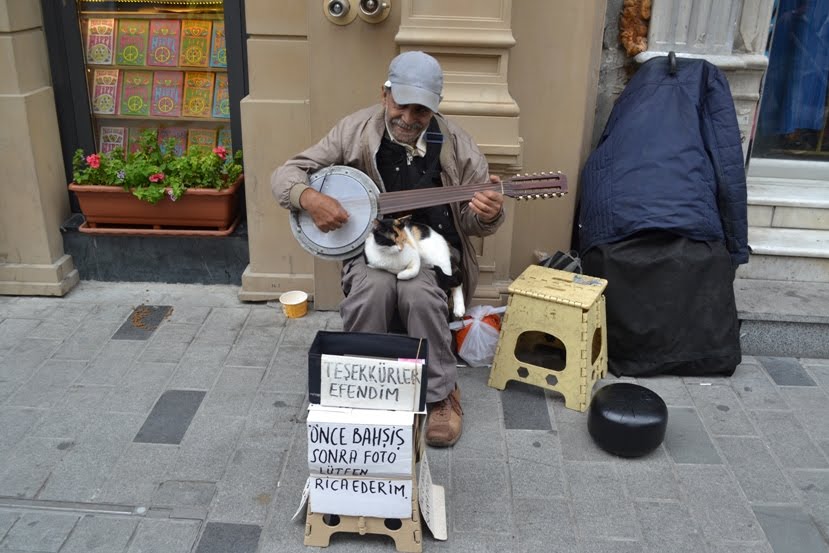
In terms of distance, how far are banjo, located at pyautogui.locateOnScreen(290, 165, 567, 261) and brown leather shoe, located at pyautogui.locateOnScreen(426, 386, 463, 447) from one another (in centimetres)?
74

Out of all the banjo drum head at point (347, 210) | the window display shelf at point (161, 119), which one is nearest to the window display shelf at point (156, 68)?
the window display shelf at point (161, 119)

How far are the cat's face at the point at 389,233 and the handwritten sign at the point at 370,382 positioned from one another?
73cm

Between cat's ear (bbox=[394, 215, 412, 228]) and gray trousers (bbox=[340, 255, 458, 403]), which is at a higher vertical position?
cat's ear (bbox=[394, 215, 412, 228])

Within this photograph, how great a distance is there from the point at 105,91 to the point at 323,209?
2263mm

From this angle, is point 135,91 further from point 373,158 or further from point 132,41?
point 373,158

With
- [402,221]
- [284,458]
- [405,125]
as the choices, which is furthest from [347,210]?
[284,458]

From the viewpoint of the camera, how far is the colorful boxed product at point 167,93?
468 centimetres

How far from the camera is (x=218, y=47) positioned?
4.56m

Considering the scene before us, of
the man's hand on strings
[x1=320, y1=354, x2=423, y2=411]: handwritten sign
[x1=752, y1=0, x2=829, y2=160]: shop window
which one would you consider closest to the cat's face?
the man's hand on strings

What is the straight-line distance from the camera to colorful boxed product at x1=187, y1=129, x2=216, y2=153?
4.74 metres

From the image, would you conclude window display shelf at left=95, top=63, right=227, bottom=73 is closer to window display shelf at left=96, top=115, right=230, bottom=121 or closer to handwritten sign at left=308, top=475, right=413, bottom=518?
window display shelf at left=96, top=115, right=230, bottom=121

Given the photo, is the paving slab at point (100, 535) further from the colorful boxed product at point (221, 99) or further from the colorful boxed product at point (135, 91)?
the colorful boxed product at point (135, 91)

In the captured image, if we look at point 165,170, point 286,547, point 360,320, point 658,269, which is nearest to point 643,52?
point 658,269

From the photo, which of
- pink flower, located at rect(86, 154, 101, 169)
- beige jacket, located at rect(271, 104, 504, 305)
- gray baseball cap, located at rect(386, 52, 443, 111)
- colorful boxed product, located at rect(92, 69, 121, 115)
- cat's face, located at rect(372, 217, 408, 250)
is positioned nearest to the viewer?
gray baseball cap, located at rect(386, 52, 443, 111)
